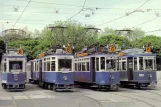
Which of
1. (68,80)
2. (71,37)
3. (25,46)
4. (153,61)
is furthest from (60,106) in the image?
(25,46)

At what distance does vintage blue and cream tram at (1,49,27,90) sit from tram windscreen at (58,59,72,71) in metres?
2.94

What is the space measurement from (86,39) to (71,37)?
2.70 meters

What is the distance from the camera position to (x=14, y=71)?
27203 mm

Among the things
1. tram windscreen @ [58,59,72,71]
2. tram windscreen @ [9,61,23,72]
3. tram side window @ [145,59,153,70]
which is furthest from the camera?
tram side window @ [145,59,153,70]

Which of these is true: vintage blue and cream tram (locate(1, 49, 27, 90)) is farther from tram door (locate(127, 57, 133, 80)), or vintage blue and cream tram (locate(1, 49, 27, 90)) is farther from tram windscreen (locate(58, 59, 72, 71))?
tram door (locate(127, 57, 133, 80))

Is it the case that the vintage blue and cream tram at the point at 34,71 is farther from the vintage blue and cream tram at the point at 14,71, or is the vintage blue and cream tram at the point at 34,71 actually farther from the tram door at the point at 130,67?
the tram door at the point at 130,67

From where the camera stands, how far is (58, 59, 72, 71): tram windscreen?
2655 centimetres

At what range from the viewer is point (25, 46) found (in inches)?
2842

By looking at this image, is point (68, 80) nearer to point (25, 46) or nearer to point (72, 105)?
point (72, 105)

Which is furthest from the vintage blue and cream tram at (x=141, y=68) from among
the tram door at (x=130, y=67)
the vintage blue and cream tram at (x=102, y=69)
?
the vintage blue and cream tram at (x=102, y=69)

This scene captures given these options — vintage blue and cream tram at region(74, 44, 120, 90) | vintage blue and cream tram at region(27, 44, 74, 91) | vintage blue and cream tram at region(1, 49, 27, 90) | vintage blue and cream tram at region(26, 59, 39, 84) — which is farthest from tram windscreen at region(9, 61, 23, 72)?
vintage blue and cream tram at region(26, 59, 39, 84)

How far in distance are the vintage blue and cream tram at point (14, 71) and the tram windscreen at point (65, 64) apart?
294 cm

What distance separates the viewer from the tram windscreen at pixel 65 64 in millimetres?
26547

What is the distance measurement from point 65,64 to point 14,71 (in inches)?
154
